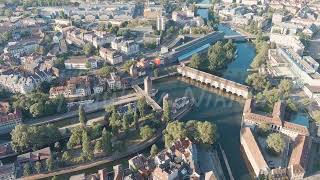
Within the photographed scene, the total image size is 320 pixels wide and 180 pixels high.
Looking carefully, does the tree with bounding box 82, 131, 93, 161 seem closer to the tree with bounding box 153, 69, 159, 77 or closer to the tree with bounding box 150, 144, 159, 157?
the tree with bounding box 150, 144, 159, 157

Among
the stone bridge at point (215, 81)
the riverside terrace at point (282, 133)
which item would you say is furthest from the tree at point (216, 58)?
the riverside terrace at point (282, 133)

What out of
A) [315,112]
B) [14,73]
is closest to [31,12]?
[14,73]

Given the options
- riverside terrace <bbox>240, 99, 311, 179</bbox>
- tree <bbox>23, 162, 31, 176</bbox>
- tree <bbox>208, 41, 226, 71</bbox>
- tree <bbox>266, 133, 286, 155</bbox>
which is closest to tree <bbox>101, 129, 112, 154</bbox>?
tree <bbox>23, 162, 31, 176</bbox>

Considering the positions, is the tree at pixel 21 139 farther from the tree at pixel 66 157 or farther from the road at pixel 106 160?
the tree at pixel 66 157

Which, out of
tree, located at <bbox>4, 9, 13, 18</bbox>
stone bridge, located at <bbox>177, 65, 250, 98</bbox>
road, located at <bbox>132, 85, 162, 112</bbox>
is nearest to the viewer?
road, located at <bbox>132, 85, 162, 112</bbox>

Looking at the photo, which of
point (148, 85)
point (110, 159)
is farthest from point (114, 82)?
point (110, 159)

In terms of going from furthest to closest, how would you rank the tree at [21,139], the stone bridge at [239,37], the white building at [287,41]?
the stone bridge at [239,37]
the white building at [287,41]
the tree at [21,139]
